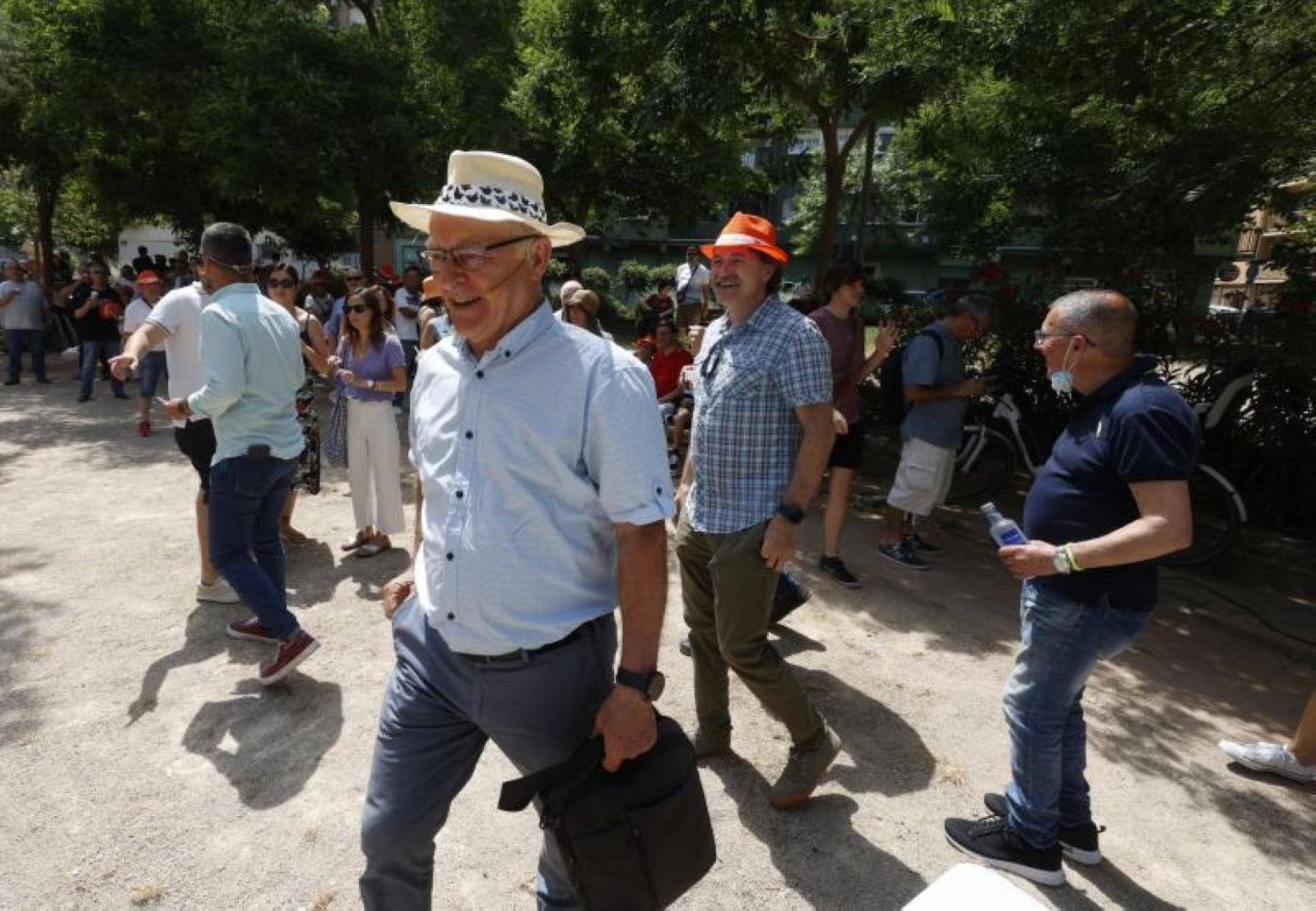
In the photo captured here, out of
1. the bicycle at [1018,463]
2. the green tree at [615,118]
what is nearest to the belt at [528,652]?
the bicycle at [1018,463]

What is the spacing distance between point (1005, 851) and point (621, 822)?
1731mm

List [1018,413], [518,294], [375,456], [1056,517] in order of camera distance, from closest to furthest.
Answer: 1. [518,294]
2. [1056,517]
3. [375,456]
4. [1018,413]

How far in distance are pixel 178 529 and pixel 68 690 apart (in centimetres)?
219

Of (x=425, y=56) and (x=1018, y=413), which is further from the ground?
(x=425, y=56)

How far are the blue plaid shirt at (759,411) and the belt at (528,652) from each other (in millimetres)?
1044

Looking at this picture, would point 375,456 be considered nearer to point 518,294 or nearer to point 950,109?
point 518,294

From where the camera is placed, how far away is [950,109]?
8.57 meters

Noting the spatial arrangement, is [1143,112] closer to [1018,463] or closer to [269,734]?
[1018,463]

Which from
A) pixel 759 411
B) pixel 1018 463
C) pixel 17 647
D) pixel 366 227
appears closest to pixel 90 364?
pixel 366 227

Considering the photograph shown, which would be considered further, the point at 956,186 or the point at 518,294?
the point at 956,186

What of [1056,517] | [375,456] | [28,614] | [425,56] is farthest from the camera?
[425,56]

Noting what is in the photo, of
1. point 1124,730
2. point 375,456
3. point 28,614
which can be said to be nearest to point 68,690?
point 28,614

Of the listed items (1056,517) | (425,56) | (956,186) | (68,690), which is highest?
(425,56)

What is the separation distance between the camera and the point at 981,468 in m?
7.30
